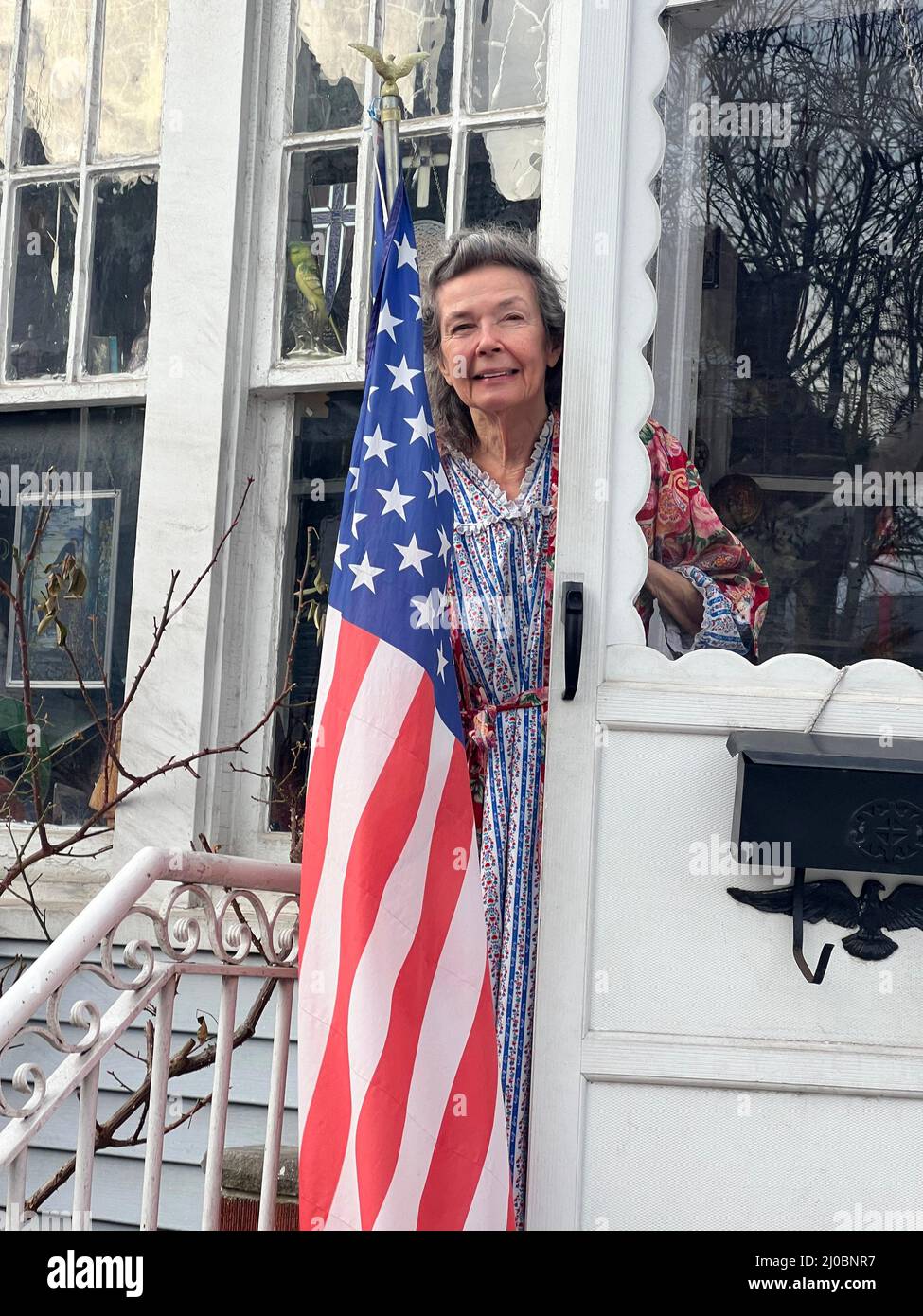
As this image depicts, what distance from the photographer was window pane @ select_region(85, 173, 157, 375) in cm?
406

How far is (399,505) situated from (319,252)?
1.89 m

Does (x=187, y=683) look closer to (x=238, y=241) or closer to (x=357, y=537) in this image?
(x=238, y=241)

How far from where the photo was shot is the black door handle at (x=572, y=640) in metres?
2.16

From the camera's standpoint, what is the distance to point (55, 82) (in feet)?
13.9

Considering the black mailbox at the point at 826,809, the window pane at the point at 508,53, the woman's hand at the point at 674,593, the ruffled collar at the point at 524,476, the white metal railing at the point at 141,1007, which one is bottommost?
the white metal railing at the point at 141,1007

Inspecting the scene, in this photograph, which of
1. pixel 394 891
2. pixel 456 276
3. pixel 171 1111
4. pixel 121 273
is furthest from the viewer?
pixel 121 273

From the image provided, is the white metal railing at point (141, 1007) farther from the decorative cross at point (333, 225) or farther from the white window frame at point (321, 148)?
the decorative cross at point (333, 225)

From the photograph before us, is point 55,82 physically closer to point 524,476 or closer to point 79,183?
point 79,183

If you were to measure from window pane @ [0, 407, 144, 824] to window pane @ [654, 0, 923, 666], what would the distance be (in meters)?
2.15

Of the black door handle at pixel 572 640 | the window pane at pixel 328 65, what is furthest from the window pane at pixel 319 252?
the black door handle at pixel 572 640

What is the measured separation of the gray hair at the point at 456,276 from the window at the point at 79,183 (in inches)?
68.0

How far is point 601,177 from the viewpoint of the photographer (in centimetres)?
226

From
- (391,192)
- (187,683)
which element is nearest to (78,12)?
(187,683)

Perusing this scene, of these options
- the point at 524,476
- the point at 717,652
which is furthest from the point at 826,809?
the point at 524,476
